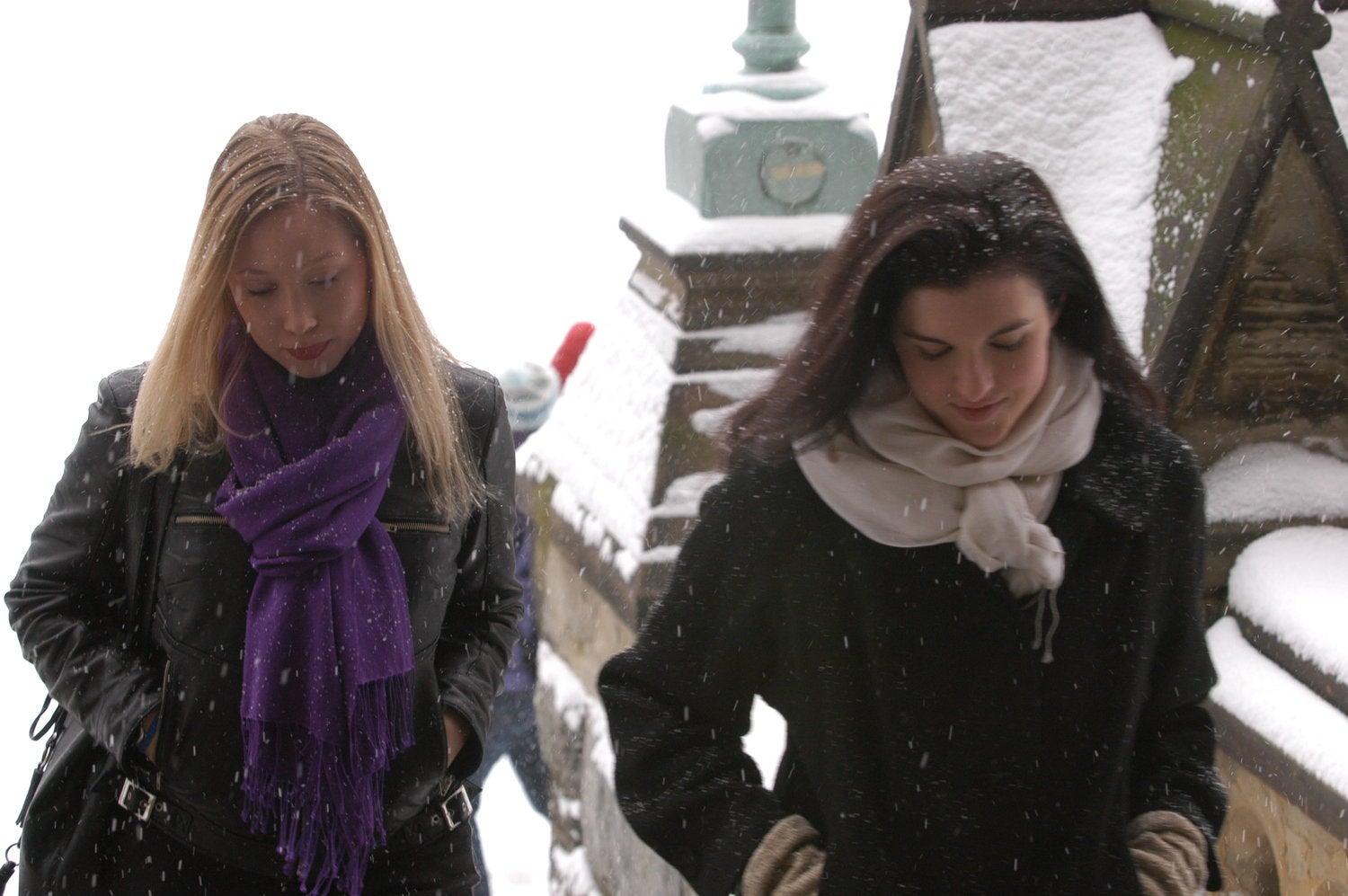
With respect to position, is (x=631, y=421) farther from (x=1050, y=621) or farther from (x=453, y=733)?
(x=1050, y=621)

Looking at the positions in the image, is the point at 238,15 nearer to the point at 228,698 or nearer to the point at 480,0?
the point at 480,0

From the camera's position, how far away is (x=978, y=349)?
1907mm

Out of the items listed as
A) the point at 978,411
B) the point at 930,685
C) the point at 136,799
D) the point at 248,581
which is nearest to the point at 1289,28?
the point at 978,411

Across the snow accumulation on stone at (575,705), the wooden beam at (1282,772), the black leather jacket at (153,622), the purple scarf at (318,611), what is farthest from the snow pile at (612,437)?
the black leather jacket at (153,622)

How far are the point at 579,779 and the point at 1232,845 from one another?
7.63ft

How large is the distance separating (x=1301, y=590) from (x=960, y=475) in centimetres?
149

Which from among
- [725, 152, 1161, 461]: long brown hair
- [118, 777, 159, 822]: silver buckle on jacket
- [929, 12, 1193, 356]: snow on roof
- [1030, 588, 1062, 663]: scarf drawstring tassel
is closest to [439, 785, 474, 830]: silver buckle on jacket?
[118, 777, 159, 822]: silver buckle on jacket

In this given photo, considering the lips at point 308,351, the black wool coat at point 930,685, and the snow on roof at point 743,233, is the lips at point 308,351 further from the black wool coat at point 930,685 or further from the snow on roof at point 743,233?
the snow on roof at point 743,233

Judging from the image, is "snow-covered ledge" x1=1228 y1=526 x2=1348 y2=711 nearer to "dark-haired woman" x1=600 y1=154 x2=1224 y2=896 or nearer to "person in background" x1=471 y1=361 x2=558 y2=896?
"dark-haired woman" x1=600 y1=154 x2=1224 y2=896

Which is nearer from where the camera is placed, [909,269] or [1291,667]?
[909,269]

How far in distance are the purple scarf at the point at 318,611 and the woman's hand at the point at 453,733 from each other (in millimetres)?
76

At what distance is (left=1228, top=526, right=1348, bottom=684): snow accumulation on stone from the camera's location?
285 cm

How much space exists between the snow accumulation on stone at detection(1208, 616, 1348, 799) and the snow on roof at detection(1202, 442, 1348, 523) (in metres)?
0.25

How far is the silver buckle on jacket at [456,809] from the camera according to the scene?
8.30ft
